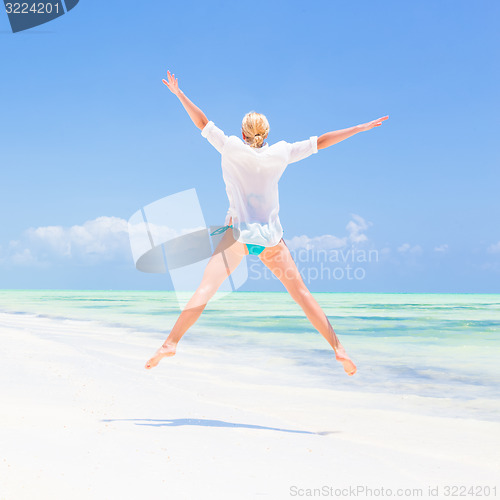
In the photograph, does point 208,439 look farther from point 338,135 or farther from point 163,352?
point 338,135

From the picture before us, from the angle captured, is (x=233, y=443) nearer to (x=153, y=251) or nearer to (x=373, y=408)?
(x=153, y=251)

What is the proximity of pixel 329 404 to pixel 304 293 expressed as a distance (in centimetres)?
389

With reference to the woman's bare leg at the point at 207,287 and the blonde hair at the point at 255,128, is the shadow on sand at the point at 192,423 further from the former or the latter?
the blonde hair at the point at 255,128

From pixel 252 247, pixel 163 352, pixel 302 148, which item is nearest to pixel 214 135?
pixel 302 148

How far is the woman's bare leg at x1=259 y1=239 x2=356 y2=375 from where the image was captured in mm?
3418

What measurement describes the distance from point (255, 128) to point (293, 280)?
3.42 ft

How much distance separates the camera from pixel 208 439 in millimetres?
4598

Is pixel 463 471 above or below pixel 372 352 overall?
above

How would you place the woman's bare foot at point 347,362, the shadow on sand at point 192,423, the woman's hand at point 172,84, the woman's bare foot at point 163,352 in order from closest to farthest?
the woman's hand at point 172,84 < the woman's bare foot at point 163,352 < the woman's bare foot at point 347,362 < the shadow on sand at point 192,423

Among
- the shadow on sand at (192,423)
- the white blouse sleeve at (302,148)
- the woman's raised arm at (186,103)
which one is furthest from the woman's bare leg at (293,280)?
the shadow on sand at (192,423)

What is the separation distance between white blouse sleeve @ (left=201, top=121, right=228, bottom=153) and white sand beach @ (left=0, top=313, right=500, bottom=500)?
226 centimetres

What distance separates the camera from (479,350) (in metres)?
13.6

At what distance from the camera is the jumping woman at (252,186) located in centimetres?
329

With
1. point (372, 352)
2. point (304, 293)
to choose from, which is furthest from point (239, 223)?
point (372, 352)
